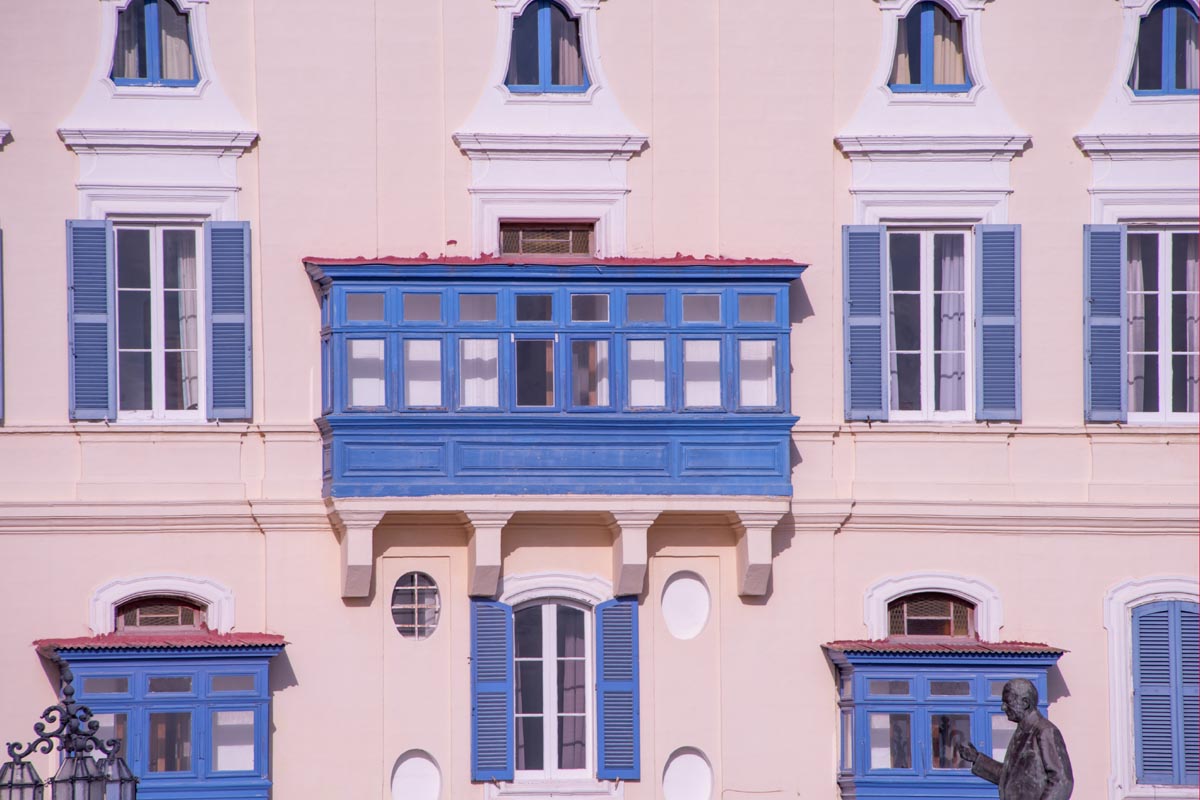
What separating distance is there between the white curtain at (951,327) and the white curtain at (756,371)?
1.86m

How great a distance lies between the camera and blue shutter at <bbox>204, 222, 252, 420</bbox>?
19.4m

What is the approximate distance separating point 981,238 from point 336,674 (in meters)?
7.40

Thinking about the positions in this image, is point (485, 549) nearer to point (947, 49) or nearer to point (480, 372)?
point (480, 372)

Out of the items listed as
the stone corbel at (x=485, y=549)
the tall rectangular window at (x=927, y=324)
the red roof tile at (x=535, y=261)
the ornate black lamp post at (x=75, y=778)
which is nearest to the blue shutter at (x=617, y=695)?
the stone corbel at (x=485, y=549)

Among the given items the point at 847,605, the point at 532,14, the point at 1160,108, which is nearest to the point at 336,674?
the point at 847,605

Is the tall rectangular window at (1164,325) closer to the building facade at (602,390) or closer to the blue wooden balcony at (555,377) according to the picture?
the building facade at (602,390)

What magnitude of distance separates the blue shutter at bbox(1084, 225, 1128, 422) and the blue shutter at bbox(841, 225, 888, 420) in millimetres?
1983

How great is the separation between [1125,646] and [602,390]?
18.4 feet

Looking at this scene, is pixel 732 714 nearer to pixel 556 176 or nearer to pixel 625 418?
pixel 625 418

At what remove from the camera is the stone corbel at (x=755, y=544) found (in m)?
19.4

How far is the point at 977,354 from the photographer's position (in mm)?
20062

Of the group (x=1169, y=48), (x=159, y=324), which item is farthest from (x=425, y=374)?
(x=1169, y=48)

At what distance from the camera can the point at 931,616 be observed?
66.1 ft

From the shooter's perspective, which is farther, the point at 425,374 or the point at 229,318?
the point at 229,318
